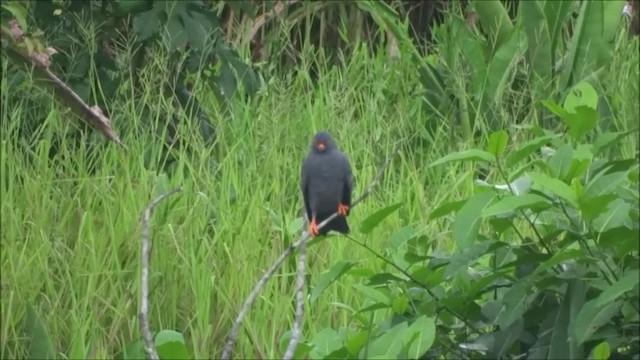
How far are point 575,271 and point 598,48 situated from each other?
9.22 ft

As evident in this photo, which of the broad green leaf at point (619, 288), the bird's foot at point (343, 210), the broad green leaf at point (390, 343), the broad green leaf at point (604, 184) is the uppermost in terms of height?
the broad green leaf at point (604, 184)

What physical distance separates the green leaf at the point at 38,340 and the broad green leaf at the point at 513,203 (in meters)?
1.13

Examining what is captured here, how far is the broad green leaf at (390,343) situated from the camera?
251 centimetres

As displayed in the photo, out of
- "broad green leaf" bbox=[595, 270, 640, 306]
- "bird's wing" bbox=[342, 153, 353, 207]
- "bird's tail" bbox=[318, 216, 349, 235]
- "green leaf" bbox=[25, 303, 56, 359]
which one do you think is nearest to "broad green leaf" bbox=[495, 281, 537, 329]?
"broad green leaf" bbox=[595, 270, 640, 306]

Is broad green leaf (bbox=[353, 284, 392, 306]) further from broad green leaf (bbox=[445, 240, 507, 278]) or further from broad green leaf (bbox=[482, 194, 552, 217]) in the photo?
broad green leaf (bbox=[482, 194, 552, 217])

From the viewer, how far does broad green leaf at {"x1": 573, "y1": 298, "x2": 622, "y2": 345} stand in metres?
2.44

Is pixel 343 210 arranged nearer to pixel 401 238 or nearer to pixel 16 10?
pixel 401 238

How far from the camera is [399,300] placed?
2684 millimetres

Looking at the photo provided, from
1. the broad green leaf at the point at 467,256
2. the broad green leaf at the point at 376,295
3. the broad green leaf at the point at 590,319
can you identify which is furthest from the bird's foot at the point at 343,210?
the broad green leaf at the point at 590,319

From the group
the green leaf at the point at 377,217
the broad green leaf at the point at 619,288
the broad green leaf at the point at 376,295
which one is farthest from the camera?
the broad green leaf at the point at 376,295

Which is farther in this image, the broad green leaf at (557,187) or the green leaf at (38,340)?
the green leaf at (38,340)

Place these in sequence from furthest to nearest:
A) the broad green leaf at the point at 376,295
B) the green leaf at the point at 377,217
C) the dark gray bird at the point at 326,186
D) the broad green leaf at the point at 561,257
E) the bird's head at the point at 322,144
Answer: the bird's head at the point at 322,144, the dark gray bird at the point at 326,186, the broad green leaf at the point at 376,295, the green leaf at the point at 377,217, the broad green leaf at the point at 561,257

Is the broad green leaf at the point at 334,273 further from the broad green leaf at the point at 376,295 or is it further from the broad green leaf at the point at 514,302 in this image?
the broad green leaf at the point at 514,302

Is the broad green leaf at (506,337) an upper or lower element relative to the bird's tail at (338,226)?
lower
